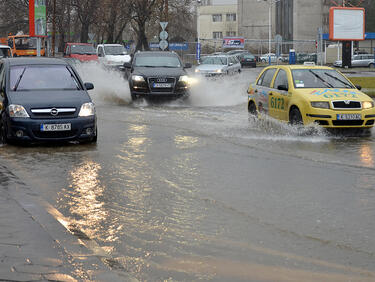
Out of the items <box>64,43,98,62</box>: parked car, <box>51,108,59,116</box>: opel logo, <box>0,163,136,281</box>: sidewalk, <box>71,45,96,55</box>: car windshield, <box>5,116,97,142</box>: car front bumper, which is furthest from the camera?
<box>71,45,96,55</box>: car windshield

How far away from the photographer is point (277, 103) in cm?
1563

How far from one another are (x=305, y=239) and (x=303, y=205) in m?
1.45

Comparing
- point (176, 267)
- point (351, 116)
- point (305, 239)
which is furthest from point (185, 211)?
point (351, 116)

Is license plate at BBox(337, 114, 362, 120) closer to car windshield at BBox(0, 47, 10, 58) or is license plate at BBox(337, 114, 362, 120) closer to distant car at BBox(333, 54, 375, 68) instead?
car windshield at BBox(0, 47, 10, 58)

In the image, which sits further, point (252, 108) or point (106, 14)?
point (106, 14)

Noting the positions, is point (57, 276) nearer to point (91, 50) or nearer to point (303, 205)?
point (303, 205)

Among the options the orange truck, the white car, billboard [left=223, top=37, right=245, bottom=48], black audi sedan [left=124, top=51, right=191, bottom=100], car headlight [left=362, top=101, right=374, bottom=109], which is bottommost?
car headlight [left=362, top=101, right=374, bottom=109]

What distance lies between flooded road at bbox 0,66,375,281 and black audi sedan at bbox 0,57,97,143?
31cm

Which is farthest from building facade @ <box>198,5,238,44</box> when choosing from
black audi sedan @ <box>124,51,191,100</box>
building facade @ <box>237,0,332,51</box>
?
black audi sedan @ <box>124,51,191,100</box>

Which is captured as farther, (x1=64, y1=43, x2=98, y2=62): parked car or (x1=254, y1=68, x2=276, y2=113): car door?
(x1=64, y1=43, x2=98, y2=62): parked car

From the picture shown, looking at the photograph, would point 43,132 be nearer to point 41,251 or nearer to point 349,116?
point 349,116

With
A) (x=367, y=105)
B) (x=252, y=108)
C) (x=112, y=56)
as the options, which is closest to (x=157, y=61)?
(x=252, y=108)

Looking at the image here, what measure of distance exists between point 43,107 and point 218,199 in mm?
5384

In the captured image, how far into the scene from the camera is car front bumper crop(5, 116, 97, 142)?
12.5 m
